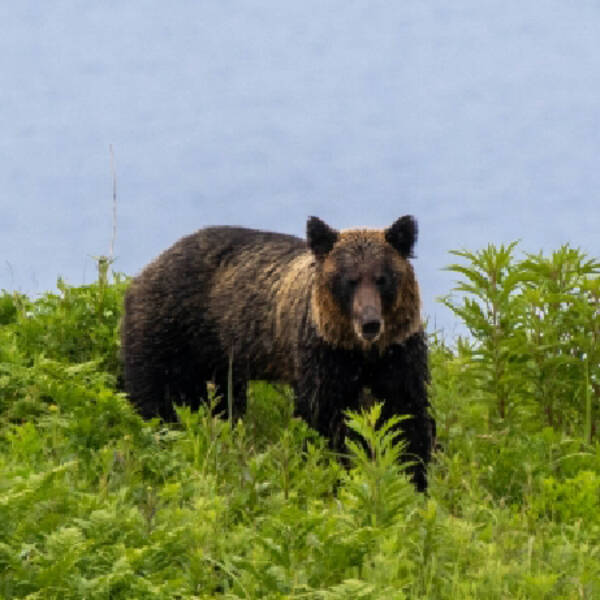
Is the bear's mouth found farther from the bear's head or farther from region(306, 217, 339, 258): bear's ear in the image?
region(306, 217, 339, 258): bear's ear

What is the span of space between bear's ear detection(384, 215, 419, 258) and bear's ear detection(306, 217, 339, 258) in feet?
1.52

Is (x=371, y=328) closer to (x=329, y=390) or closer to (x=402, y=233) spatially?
(x=329, y=390)

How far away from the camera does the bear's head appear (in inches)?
334

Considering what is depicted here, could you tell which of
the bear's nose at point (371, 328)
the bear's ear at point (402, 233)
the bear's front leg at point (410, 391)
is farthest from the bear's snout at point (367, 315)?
the bear's ear at point (402, 233)

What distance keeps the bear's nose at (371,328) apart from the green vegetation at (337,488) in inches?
27.7

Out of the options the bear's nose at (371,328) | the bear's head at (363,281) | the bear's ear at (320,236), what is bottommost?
the bear's nose at (371,328)

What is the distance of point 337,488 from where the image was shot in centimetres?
678

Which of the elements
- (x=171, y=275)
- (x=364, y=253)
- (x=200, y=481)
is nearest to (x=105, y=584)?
(x=200, y=481)

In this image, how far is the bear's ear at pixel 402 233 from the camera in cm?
884

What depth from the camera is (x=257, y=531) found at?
18.9 ft

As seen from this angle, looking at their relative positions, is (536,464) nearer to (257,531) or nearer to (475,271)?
(475,271)

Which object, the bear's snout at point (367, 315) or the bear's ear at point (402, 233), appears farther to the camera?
the bear's ear at point (402, 233)

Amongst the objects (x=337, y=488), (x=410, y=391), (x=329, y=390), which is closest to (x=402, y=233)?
(x=410, y=391)

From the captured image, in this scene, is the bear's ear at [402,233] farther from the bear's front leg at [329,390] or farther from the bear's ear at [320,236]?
the bear's front leg at [329,390]
